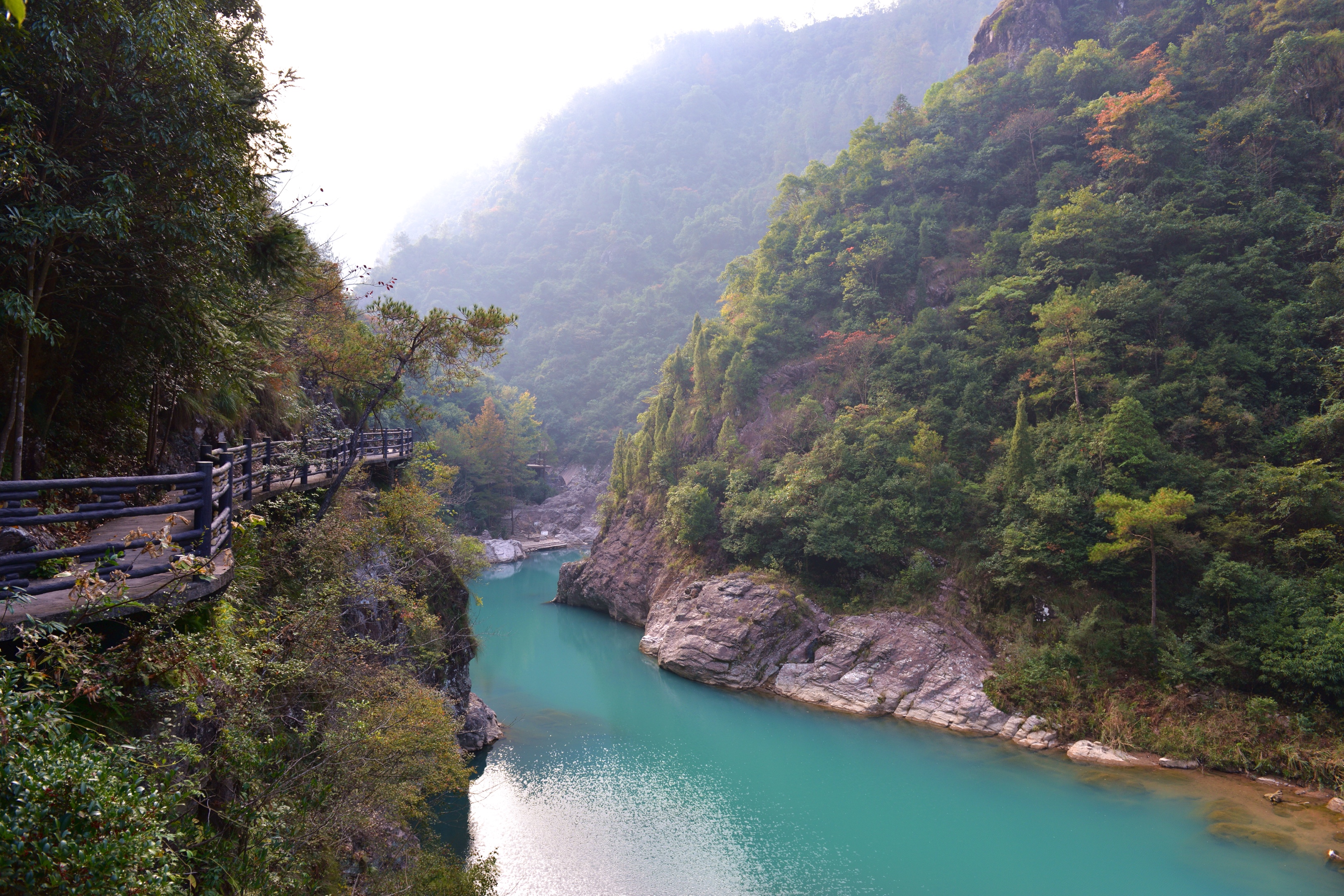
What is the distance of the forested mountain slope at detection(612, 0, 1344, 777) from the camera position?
48.7 ft

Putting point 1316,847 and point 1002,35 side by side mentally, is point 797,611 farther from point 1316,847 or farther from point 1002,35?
point 1002,35

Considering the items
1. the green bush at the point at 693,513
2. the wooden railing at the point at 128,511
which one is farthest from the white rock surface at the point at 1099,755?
the wooden railing at the point at 128,511

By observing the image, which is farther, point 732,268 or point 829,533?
point 732,268

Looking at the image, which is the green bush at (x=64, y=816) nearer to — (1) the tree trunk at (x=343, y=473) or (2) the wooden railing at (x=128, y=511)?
(2) the wooden railing at (x=128, y=511)

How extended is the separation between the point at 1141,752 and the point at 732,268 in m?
26.1

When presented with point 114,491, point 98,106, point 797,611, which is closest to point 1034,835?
point 797,611

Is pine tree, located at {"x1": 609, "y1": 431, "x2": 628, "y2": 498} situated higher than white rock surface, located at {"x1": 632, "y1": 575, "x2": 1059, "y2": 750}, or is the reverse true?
pine tree, located at {"x1": 609, "y1": 431, "x2": 628, "y2": 498}

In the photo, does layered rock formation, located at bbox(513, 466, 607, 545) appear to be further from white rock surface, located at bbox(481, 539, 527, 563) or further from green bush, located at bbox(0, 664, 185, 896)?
green bush, located at bbox(0, 664, 185, 896)

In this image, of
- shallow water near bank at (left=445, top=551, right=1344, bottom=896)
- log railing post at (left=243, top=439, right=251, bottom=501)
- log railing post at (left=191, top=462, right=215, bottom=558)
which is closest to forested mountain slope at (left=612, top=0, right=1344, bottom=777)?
shallow water near bank at (left=445, top=551, right=1344, bottom=896)

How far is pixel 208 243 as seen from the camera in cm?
601

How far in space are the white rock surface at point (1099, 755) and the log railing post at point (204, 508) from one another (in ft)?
57.6

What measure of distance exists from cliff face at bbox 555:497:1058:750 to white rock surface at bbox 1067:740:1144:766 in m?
0.52

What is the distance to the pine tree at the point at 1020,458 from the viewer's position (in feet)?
60.7

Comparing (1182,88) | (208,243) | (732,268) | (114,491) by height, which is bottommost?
(114,491)
